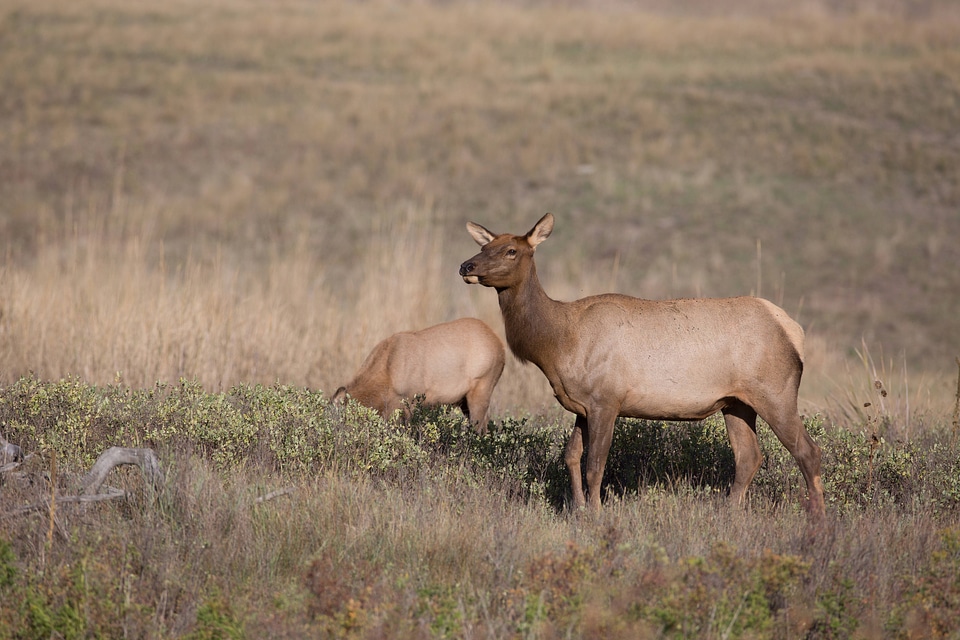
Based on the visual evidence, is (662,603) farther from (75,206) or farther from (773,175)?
(773,175)

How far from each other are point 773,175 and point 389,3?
2886cm

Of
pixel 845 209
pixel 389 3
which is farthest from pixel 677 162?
pixel 389 3

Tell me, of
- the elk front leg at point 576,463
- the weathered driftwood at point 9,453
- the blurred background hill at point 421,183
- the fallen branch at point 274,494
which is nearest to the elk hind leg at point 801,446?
the elk front leg at point 576,463

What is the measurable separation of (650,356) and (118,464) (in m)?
3.28

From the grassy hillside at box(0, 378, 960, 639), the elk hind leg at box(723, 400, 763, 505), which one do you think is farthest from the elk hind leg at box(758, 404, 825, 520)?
the elk hind leg at box(723, 400, 763, 505)

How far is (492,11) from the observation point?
48.1 metres

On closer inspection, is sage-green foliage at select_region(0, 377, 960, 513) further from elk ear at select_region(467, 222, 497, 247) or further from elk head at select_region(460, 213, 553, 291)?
elk ear at select_region(467, 222, 497, 247)

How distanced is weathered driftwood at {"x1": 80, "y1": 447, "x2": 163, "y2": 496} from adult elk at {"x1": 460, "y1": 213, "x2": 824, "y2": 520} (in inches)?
86.5

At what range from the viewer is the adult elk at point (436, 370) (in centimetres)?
931

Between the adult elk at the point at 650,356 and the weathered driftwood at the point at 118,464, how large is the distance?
2.20 meters

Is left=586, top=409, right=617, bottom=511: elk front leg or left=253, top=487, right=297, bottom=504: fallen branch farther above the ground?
left=586, top=409, right=617, bottom=511: elk front leg

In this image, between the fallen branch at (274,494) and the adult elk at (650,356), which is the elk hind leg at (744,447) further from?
Result: the fallen branch at (274,494)

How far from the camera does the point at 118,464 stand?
621 centimetres

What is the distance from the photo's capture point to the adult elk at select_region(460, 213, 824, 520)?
6.54 m
